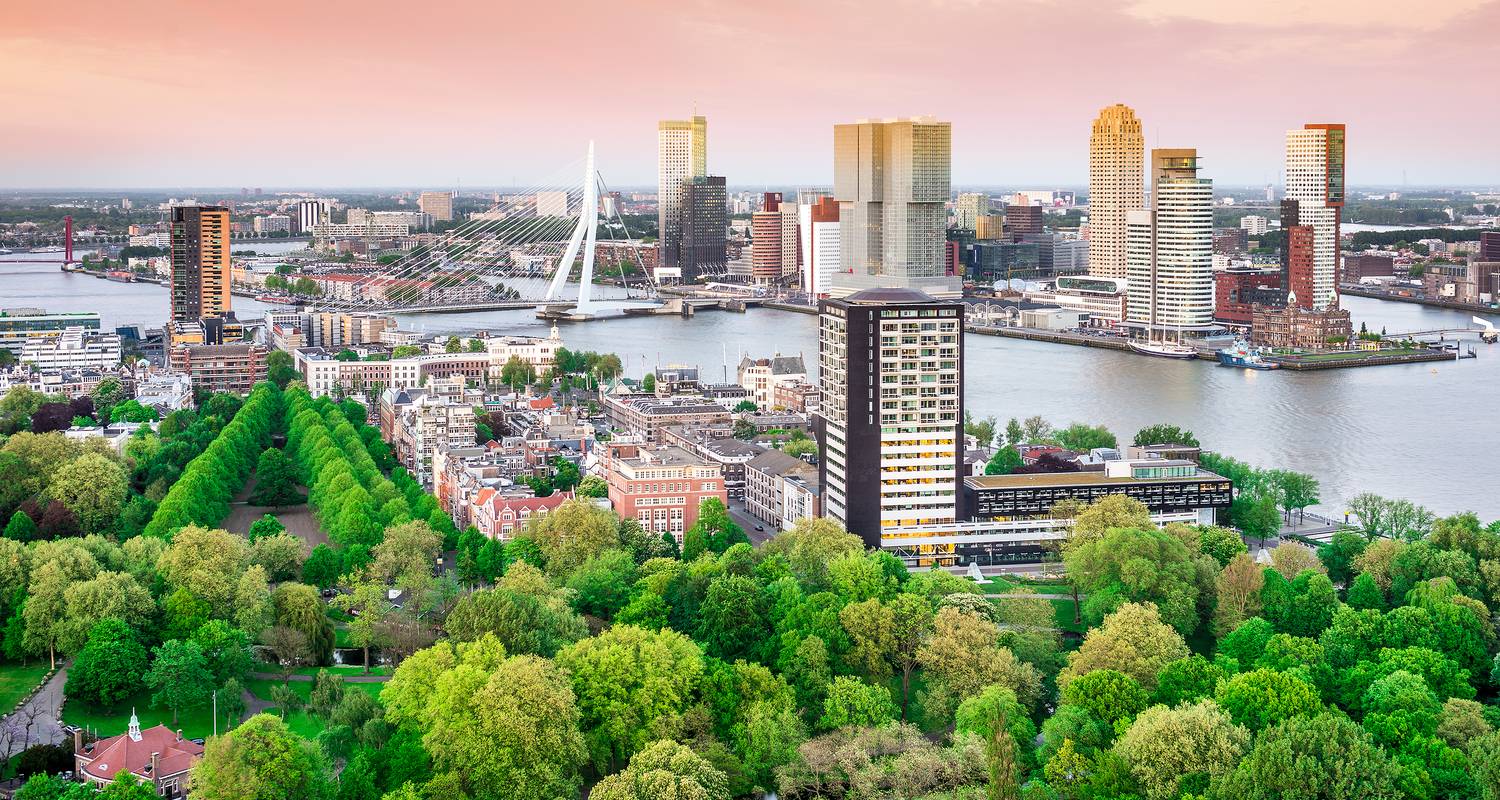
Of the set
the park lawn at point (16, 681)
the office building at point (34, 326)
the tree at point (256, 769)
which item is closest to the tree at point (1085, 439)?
the park lawn at point (16, 681)

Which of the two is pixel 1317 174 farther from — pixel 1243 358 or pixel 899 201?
pixel 899 201

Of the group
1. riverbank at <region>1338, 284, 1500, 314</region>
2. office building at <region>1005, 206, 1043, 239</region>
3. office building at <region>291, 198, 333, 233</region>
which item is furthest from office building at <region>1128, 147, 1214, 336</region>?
office building at <region>291, 198, 333, 233</region>

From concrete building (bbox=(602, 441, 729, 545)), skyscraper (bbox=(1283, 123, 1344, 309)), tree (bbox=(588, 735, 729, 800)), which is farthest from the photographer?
skyscraper (bbox=(1283, 123, 1344, 309))

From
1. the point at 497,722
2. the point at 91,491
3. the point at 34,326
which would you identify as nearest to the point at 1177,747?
the point at 497,722

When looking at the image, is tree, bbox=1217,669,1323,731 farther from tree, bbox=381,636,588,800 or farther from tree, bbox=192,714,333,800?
tree, bbox=192,714,333,800

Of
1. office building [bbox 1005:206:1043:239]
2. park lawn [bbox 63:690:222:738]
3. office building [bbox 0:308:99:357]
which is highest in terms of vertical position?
office building [bbox 1005:206:1043:239]

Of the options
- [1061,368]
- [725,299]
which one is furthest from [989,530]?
[725,299]
